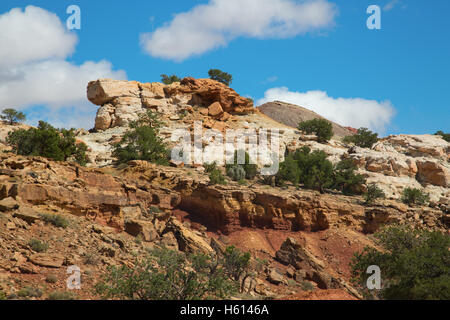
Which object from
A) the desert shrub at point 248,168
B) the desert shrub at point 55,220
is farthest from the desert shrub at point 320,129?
the desert shrub at point 55,220

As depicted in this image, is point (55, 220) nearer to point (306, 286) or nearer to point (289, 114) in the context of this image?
point (306, 286)

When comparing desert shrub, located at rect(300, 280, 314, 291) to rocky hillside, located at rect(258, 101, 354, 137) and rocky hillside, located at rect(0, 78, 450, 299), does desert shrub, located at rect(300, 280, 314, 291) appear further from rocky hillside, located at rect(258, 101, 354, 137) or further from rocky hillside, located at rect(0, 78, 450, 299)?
rocky hillside, located at rect(258, 101, 354, 137)

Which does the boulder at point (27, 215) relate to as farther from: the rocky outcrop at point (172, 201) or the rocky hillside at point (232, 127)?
the rocky hillside at point (232, 127)

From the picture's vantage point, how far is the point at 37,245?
13.8m

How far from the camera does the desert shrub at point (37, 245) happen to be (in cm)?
1375

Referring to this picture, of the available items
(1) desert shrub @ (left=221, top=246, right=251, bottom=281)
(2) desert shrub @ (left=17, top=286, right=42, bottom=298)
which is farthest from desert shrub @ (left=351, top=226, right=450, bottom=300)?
(2) desert shrub @ (left=17, top=286, right=42, bottom=298)

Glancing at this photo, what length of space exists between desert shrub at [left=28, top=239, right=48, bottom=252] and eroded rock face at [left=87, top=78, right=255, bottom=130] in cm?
3053

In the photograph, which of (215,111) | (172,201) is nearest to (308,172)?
(172,201)

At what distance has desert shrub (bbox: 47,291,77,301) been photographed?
11.1 metres

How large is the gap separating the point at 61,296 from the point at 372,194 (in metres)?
24.0

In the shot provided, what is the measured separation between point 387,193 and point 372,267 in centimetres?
1919
